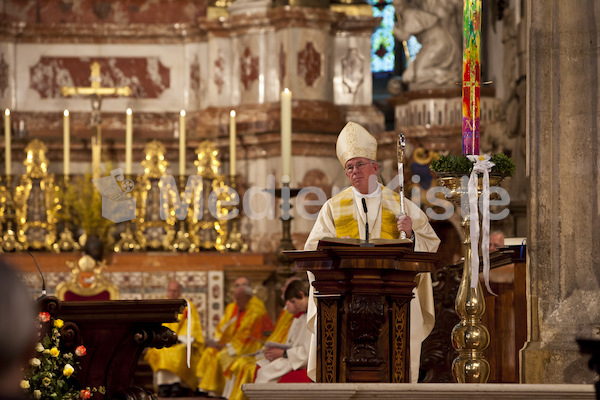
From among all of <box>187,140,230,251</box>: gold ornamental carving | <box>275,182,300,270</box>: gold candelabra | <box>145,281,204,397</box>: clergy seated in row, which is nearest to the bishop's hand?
<box>275,182,300,270</box>: gold candelabra

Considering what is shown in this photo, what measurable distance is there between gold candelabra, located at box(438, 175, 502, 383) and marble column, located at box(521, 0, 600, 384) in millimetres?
636

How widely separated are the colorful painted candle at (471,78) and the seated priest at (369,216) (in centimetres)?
106

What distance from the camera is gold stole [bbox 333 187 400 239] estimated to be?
256 inches

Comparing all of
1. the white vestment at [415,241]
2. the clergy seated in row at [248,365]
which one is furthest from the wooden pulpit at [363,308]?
the clergy seated in row at [248,365]

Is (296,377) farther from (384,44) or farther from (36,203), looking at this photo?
(384,44)

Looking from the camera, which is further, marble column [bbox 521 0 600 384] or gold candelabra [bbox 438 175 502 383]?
marble column [bbox 521 0 600 384]

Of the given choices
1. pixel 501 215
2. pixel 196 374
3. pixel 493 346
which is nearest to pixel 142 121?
pixel 196 374

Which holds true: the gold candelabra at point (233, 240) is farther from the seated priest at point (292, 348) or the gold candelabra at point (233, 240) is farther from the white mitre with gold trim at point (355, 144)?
the white mitre with gold trim at point (355, 144)

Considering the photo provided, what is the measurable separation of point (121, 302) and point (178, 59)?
7.53 metres

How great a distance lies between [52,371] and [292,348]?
13.3 ft

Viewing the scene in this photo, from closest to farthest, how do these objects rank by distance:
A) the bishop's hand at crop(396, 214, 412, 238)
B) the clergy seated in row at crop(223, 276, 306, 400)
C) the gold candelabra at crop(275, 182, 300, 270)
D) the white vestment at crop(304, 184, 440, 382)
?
the bishop's hand at crop(396, 214, 412, 238) < the white vestment at crop(304, 184, 440, 382) < the gold candelabra at crop(275, 182, 300, 270) < the clergy seated in row at crop(223, 276, 306, 400)

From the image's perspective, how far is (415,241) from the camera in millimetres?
6320

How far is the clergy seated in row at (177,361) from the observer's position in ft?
33.1

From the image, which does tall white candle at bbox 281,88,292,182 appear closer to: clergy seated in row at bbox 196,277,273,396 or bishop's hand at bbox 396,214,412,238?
clergy seated in row at bbox 196,277,273,396
